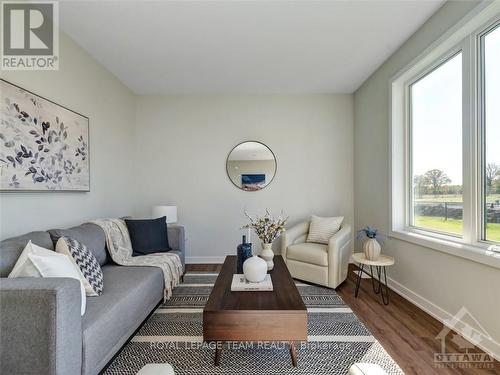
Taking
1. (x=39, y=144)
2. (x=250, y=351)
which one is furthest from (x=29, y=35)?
(x=250, y=351)

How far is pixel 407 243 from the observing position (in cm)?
258

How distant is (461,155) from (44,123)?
356cm

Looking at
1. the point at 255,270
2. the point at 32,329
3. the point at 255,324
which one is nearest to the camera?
the point at 32,329

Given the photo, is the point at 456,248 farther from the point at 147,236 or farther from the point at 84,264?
the point at 147,236

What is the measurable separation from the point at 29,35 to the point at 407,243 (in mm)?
4022

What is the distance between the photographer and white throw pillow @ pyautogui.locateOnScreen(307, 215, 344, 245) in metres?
3.31

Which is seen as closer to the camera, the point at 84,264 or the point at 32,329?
the point at 32,329

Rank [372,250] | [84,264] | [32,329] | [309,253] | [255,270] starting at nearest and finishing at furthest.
A: 1. [32,329]
2. [84,264]
3. [255,270]
4. [372,250]
5. [309,253]

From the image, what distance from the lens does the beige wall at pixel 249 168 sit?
12.8ft

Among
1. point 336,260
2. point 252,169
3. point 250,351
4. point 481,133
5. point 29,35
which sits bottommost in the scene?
point 250,351

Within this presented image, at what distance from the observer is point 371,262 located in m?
2.49

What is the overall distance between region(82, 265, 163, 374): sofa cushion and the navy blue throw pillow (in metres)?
0.42

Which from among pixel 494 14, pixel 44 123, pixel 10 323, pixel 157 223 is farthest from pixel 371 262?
pixel 44 123

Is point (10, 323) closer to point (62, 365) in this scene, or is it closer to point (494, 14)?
point (62, 365)
